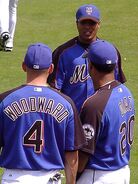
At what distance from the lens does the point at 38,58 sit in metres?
5.24

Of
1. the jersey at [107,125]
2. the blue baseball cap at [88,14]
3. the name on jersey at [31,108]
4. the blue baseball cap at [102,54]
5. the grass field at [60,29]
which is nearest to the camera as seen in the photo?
the name on jersey at [31,108]

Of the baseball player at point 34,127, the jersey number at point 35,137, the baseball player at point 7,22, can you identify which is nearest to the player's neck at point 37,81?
the baseball player at point 34,127

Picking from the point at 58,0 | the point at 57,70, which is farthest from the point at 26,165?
the point at 58,0

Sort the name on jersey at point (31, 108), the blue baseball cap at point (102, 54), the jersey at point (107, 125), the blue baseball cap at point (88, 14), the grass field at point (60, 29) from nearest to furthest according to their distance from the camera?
the name on jersey at point (31, 108)
the jersey at point (107, 125)
the blue baseball cap at point (102, 54)
the blue baseball cap at point (88, 14)
the grass field at point (60, 29)

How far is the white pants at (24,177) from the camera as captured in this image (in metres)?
5.20

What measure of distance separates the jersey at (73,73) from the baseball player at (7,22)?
516 cm

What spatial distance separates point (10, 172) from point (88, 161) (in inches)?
26.4

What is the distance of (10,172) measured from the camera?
17.2 ft

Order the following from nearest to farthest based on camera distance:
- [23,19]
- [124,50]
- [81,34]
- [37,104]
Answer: [37,104] < [81,34] < [124,50] < [23,19]

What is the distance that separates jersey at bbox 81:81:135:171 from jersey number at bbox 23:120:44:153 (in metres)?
0.38

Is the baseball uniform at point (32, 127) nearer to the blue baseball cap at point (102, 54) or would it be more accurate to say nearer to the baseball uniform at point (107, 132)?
the baseball uniform at point (107, 132)

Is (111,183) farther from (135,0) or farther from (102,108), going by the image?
(135,0)

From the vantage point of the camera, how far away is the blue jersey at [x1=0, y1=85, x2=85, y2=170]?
516 cm

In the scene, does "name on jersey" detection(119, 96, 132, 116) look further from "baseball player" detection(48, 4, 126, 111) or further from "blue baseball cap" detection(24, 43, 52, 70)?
"baseball player" detection(48, 4, 126, 111)
